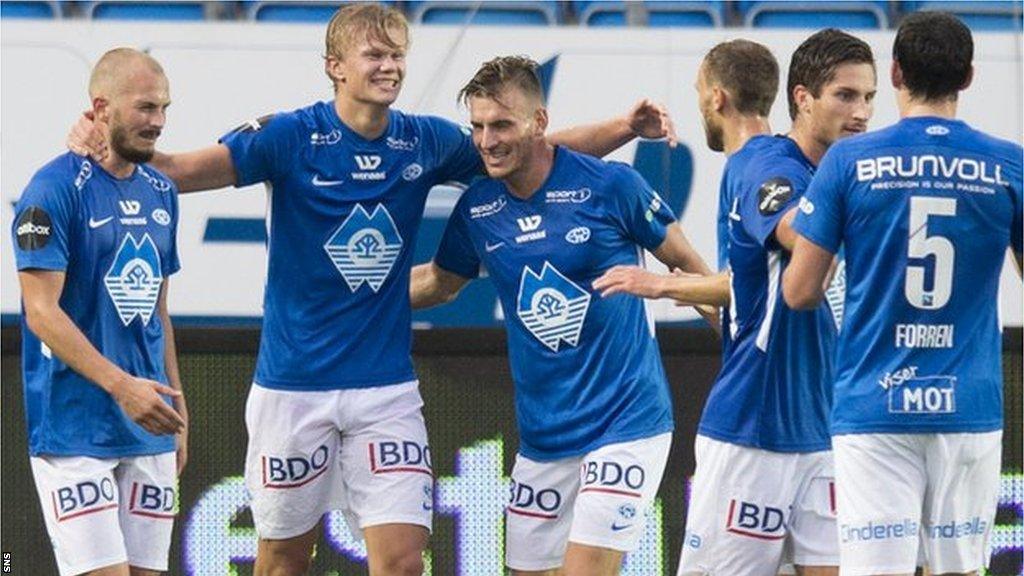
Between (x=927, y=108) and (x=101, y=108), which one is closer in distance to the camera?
(x=927, y=108)

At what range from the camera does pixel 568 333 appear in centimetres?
639

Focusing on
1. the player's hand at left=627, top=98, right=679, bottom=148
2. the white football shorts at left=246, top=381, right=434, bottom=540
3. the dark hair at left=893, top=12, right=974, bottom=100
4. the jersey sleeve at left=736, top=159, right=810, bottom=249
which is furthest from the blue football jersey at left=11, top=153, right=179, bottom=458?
the dark hair at left=893, top=12, right=974, bottom=100

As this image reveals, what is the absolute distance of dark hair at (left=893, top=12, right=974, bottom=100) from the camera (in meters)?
5.23

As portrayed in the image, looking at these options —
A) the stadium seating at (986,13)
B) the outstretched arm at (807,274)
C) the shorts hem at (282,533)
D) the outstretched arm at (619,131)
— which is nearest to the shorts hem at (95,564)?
the shorts hem at (282,533)

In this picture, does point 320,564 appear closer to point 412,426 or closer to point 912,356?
point 412,426

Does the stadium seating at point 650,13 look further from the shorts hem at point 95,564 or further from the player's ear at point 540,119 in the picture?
the shorts hem at point 95,564

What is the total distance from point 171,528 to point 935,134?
8.68ft

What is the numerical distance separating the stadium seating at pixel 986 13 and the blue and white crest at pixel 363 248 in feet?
11.8

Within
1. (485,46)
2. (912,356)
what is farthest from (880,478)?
(485,46)

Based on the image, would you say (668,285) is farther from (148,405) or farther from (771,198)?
(148,405)

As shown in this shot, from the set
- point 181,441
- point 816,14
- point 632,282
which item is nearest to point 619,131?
point 632,282

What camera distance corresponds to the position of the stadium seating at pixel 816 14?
9.32 metres

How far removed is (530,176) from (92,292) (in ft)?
4.35

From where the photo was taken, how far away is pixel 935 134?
5.21 meters
